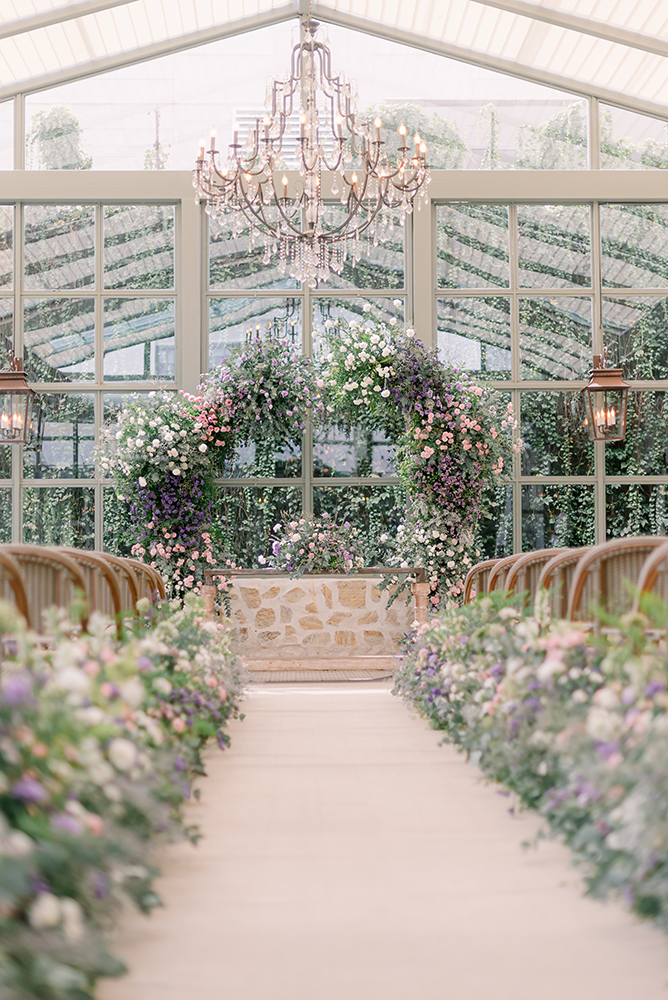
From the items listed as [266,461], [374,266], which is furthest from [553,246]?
[266,461]

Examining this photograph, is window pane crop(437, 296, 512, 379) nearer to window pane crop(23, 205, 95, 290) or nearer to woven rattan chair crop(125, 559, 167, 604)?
window pane crop(23, 205, 95, 290)

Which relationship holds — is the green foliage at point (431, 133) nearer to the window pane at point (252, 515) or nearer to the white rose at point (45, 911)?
the window pane at point (252, 515)

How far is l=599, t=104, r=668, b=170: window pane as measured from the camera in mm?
7691

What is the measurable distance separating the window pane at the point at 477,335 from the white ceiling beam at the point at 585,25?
2184 millimetres

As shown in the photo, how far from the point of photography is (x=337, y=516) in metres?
7.41

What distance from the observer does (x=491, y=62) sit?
7.74 meters

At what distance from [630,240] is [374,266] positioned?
223 centimetres

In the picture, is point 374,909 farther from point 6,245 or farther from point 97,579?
point 6,245

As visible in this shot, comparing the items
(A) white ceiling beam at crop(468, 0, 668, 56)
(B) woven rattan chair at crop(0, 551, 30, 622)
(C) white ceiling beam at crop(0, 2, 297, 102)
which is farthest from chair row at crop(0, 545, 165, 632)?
(A) white ceiling beam at crop(468, 0, 668, 56)

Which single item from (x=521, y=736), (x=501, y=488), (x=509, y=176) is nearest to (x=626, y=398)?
(x=501, y=488)

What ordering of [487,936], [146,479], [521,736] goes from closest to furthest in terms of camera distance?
1. [487,936]
2. [521,736]
3. [146,479]

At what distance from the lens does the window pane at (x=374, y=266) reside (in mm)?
7590

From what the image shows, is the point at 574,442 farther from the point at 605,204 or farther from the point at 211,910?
the point at 211,910

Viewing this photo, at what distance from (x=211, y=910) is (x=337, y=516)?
5881 mm
